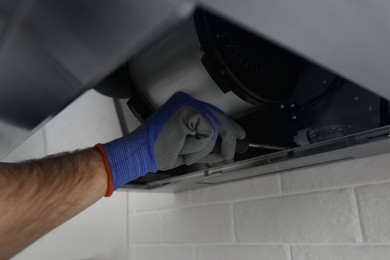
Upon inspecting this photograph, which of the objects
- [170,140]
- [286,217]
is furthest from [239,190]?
[170,140]

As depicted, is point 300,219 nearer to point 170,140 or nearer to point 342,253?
point 342,253

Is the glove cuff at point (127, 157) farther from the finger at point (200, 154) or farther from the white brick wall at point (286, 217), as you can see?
the white brick wall at point (286, 217)

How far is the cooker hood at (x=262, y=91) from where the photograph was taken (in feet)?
1.72

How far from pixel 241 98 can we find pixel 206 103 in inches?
2.5

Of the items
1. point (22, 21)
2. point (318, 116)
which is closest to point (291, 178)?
point (318, 116)

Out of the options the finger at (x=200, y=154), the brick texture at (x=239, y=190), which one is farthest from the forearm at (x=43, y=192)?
the brick texture at (x=239, y=190)

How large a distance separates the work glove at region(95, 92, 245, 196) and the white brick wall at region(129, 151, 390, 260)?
288 mm

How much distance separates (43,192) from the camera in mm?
499

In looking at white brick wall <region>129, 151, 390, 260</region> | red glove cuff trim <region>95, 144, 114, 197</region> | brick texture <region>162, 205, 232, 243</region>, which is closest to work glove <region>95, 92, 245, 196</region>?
red glove cuff trim <region>95, 144, 114, 197</region>

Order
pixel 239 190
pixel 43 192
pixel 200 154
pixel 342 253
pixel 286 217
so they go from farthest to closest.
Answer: pixel 239 190
pixel 286 217
pixel 342 253
pixel 200 154
pixel 43 192

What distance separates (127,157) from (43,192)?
15 centimetres

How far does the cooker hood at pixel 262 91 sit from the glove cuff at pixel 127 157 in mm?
96

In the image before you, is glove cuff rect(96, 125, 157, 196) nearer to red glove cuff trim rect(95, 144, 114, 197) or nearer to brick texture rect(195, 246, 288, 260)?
red glove cuff trim rect(95, 144, 114, 197)

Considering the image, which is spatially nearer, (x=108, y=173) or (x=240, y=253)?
(x=108, y=173)
